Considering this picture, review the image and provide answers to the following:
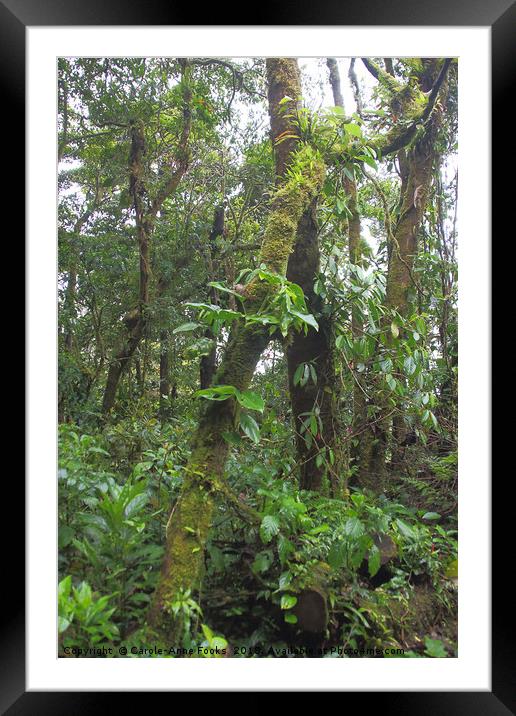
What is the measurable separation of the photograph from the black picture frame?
0.51 ft

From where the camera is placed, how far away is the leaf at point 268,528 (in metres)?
1.73

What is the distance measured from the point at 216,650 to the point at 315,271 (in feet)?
5.81

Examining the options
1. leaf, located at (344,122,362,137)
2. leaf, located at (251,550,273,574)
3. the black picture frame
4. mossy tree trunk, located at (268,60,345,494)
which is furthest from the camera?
mossy tree trunk, located at (268,60,345,494)

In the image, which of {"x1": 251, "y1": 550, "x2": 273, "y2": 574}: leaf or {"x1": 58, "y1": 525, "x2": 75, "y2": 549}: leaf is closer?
{"x1": 58, "y1": 525, "x2": 75, "y2": 549}: leaf

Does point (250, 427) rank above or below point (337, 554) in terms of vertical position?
above

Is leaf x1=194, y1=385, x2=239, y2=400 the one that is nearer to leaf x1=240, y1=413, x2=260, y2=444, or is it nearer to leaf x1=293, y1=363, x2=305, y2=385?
leaf x1=240, y1=413, x2=260, y2=444

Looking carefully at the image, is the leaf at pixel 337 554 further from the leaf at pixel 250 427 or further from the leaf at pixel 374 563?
the leaf at pixel 250 427

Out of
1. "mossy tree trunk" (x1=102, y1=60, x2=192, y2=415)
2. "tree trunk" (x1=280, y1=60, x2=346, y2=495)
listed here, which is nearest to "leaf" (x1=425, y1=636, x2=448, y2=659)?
"tree trunk" (x1=280, y1=60, x2=346, y2=495)

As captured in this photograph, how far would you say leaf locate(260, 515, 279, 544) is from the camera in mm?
1729

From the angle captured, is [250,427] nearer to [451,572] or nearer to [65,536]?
[65,536]
